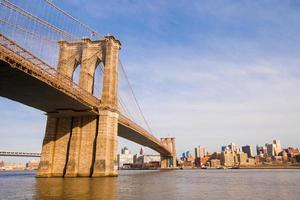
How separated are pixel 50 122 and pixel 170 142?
118 meters

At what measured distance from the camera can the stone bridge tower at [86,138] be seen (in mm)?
43438

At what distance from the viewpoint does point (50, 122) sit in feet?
152

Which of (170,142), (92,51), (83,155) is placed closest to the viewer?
(83,155)

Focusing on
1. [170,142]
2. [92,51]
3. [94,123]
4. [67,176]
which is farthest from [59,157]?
[170,142]

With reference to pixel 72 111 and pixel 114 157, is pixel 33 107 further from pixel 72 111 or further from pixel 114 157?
pixel 114 157

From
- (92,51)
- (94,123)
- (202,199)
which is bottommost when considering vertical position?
(202,199)

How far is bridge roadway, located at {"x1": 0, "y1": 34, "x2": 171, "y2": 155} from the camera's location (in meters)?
26.2

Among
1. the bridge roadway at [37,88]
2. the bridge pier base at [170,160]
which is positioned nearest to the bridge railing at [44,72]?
the bridge roadway at [37,88]

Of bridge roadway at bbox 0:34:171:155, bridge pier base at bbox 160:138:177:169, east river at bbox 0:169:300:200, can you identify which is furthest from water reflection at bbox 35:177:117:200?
bridge pier base at bbox 160:138:177:169

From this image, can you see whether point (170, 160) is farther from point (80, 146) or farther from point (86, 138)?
point (80, 146)

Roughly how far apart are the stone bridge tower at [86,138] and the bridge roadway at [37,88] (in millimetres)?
1612

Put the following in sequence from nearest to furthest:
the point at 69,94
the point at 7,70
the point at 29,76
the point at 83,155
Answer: the point at 7,70 → the point at 29,76 → the point at 69,94 → the point at 83,155

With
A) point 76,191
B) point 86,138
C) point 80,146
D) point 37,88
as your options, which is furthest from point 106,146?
point 76,191

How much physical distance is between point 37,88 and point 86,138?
47.2ft
